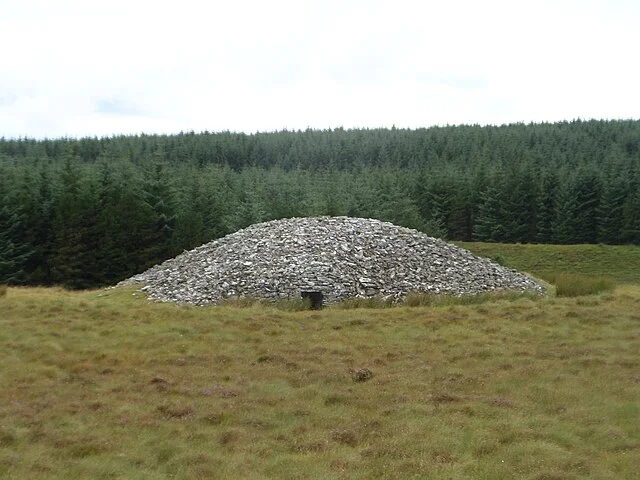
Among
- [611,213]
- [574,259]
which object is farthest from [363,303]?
[611,213]

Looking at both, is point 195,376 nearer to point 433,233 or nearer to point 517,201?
point 433,233

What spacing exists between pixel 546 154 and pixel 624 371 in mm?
138576

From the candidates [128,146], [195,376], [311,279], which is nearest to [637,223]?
[311,279]

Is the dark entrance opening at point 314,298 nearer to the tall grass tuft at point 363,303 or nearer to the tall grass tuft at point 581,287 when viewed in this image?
the tall grass tuft at point 363,303

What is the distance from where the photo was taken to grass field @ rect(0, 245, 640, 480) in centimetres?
998

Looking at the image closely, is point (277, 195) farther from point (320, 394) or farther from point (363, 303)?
point (320, 394)

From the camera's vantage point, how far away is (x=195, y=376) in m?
15.7

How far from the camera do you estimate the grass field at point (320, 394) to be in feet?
32.7

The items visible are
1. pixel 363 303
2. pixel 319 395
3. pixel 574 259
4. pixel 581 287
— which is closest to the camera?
pixel 319 395

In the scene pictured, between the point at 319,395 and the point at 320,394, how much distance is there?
2.9 inches

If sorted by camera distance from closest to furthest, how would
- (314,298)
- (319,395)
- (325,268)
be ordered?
(319,395) → (314,298) → (325,268)

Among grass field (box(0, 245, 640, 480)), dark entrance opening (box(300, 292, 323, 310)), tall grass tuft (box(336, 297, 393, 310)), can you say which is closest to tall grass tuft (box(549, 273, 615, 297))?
grass field (box(0, 245, 640, 480))

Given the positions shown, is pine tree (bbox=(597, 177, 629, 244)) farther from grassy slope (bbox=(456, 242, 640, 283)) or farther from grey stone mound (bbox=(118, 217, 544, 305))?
grey stone mound (bbox=(118, 217, 544, 305))

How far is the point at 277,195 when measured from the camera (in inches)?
3413
